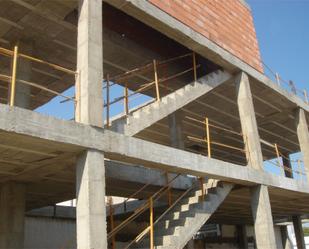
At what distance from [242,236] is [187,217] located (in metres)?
17.1

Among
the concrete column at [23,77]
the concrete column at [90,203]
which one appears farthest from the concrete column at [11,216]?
the concrete column at [90,203]

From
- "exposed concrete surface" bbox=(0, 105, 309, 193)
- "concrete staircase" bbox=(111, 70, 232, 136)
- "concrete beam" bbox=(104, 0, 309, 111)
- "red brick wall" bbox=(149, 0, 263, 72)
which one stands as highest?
"red brick wall" bbox=(149, 0, 263, 72)

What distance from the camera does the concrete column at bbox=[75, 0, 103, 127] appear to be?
307 inches

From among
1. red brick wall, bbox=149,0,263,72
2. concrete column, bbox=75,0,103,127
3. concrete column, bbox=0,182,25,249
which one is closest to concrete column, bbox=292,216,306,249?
red brick wall, bbox=149,0,263,72

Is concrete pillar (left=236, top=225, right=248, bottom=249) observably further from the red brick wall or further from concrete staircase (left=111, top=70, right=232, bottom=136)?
concrete staircase (left=111, top=70, right=232, bottom=136)

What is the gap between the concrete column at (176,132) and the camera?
1486cm

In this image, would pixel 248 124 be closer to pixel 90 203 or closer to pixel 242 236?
pixel 90 203

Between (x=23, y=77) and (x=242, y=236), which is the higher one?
(x=23, y=77)

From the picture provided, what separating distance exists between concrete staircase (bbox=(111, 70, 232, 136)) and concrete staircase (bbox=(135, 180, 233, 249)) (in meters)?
2.60

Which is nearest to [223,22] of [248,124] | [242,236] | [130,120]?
[248,124]

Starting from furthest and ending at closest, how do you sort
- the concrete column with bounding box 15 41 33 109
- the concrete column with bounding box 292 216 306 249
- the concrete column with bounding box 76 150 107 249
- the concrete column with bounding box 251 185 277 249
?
the concrete column with bounding box 292 216 306 249
the concrete column with bounding box 251 185 277 249
the concrete column with bounding box 15 41 33 109
the concrete column with bounding box 76 150 107 249

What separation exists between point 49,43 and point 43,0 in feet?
7.18

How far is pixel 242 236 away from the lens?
84.7 feet

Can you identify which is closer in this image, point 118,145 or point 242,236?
point 118,145
